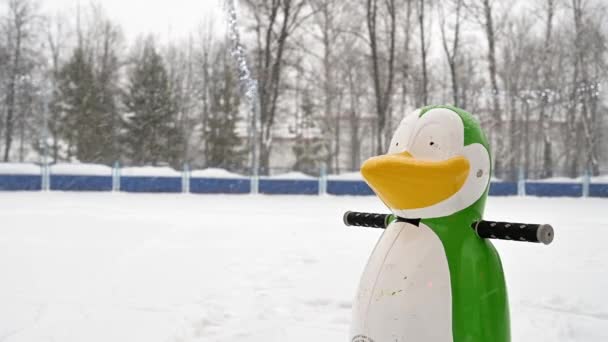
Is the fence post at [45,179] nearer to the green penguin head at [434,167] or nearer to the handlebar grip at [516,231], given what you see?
the green penguin head at [434,167]

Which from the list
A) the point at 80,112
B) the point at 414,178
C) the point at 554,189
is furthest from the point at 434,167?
the point at 80,112

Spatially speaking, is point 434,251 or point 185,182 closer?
point 434,251

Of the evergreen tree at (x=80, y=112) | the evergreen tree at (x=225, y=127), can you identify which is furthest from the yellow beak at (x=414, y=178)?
the evergreen tree at (x=80, y=112)

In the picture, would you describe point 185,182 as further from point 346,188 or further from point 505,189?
point 505,189

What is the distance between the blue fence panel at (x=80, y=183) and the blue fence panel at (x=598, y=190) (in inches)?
809

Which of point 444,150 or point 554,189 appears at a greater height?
point 444,150

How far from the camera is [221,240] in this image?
8430 mm

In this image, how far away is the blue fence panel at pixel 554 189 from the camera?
22114 millimetres

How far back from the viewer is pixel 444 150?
7.34 feet

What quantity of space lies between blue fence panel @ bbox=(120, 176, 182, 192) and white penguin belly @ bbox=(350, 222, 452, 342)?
20341mm

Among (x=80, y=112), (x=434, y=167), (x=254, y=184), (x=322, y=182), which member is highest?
(x=80, y=112)

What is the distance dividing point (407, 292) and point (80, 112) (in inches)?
1567

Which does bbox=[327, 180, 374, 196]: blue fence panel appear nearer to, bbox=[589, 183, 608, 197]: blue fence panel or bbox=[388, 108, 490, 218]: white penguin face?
bbox=[589, 183, 608, 197]: blue fence panel

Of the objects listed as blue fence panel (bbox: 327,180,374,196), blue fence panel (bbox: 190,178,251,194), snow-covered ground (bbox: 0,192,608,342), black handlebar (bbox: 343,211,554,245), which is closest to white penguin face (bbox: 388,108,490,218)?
black handlebar (bbox: 343,211,554,245)
